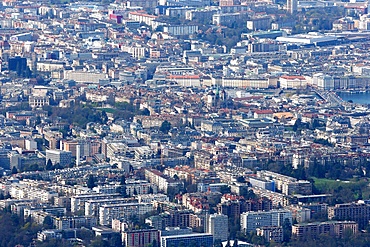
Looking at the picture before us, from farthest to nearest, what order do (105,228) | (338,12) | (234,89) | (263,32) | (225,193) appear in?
1. (338,12)
2. (263,32)
3. (234,89)
4. (225,193)
5. (105,228)

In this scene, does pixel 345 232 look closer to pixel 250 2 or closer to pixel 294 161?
pixel 294 161

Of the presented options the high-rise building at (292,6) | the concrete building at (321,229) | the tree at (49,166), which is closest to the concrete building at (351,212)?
the concrete building at (321,229)

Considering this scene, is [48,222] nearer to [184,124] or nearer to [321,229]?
[321,229]

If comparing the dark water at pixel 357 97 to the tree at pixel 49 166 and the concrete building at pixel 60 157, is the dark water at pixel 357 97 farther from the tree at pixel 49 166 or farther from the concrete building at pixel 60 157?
the tree at pixel 49 166

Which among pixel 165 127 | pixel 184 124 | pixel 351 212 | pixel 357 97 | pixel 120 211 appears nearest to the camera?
pixel 120 211

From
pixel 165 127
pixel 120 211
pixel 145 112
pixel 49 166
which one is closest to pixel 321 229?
pixel 120 211

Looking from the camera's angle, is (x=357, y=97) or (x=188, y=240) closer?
(x=188, y=240)

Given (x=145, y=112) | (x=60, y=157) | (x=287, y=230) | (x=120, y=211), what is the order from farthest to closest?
(x=145, y=112) → (x=60, y=157) → (x=120, y=211) → (x=287, y=230)

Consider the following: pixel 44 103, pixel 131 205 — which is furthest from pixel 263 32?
pixel 131 205
